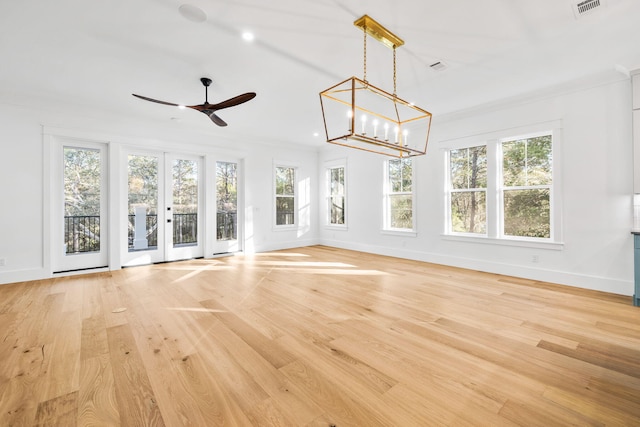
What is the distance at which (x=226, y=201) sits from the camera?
661cm

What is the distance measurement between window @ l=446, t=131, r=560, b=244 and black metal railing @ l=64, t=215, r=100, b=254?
6.50 meters

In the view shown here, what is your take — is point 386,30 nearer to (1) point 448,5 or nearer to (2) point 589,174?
(1) point 448,5

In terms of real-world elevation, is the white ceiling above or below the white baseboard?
above

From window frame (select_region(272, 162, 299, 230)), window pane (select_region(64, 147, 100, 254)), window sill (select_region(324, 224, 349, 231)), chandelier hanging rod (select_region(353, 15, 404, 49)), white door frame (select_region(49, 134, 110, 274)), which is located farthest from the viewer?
window sill (select_region(324, 224, 349, 231))

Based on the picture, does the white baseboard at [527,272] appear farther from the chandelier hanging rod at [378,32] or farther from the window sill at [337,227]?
the chandelier hanging rod at [378,32]

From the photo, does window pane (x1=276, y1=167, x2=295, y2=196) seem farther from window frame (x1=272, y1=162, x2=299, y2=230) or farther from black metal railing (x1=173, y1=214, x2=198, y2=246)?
black metal railing (x1=173, y1=214, x2=198, y2=246)

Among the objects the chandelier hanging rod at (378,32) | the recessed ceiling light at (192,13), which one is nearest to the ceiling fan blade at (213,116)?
the recessed ceiling light at (192,13)

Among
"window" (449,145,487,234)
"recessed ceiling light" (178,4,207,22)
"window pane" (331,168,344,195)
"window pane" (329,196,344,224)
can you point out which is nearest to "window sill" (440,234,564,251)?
"window" (449,145,487,234)

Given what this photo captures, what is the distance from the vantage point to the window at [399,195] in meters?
6.07

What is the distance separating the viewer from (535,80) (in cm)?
385

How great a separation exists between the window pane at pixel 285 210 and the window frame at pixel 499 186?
3979mm

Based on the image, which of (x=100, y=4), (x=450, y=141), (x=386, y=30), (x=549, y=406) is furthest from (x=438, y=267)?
(x=100, y=4)

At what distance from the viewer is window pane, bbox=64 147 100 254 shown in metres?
4.80

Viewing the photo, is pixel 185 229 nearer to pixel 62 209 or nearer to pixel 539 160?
pixel 62 209
